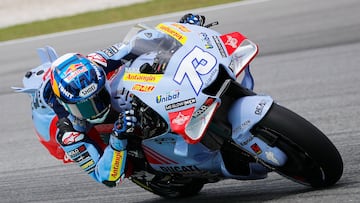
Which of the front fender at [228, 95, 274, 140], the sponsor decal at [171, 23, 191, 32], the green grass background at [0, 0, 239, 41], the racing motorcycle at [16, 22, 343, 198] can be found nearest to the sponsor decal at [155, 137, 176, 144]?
the racing motorcycle at [16, 22, 343, 198]

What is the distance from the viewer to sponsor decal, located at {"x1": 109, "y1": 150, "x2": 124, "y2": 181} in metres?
4.44

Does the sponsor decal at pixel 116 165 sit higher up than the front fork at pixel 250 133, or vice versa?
the front fork at pixel 250 133

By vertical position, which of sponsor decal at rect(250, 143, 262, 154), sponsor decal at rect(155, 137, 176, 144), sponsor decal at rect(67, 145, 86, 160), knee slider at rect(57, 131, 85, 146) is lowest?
sponsor decal at rect(67, 145, 86, 160)

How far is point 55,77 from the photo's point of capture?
14.4ft

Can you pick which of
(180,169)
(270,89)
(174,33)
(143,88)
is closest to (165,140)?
(180,169)

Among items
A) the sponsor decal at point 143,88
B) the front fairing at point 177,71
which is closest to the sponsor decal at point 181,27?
the front fairing at point 177,71

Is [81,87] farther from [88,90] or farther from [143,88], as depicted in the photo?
[143,88]

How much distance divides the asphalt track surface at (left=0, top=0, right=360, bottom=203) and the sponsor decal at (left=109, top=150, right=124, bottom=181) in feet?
2.73

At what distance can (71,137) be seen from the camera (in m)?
4.58

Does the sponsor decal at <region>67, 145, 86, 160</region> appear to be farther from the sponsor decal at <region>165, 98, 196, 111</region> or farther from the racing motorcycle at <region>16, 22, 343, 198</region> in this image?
the sponsor decal at <region>165, 98, 196, 111</region>

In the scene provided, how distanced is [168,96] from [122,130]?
339 millimetres

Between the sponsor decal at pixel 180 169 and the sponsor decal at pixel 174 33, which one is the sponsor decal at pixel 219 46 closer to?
the sponsor decal at pixel 174 33

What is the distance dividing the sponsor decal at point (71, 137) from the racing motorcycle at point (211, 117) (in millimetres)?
312

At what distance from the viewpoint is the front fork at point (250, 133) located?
408 centimetres
